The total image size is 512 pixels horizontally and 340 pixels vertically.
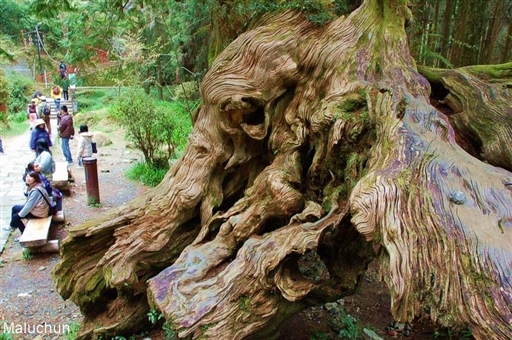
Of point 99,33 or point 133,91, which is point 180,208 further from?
point 133,91

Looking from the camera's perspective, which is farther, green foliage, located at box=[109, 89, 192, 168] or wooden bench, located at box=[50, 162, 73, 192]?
green foliage, located at box=[109, 89, 192, 168]

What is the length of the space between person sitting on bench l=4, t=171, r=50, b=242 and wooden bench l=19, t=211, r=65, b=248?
0.41ft

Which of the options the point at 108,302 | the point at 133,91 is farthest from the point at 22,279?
the point at 133,91

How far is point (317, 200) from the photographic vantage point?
3971 millimetres

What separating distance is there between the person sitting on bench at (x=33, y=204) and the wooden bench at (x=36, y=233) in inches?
5.0

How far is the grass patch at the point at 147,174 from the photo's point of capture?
11227 millimetres

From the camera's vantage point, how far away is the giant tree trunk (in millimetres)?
2271

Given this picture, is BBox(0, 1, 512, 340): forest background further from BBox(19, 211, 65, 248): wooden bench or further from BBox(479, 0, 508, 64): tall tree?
BBox(19, 211, 65, 248): wooden bench

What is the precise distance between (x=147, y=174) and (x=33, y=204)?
13.9 feet

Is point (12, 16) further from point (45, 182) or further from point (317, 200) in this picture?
point (317, 200)

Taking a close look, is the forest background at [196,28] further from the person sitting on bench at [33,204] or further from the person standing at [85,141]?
the person sitting on bench at [33,204]

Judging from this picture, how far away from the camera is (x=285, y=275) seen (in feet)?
10.9

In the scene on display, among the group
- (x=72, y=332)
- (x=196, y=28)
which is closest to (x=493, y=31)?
(x=196, y=28)

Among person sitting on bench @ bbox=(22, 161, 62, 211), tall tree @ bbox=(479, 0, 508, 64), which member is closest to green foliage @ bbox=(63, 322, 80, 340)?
person sitting on bench @ bbox=(22, 161, 62, 211)
